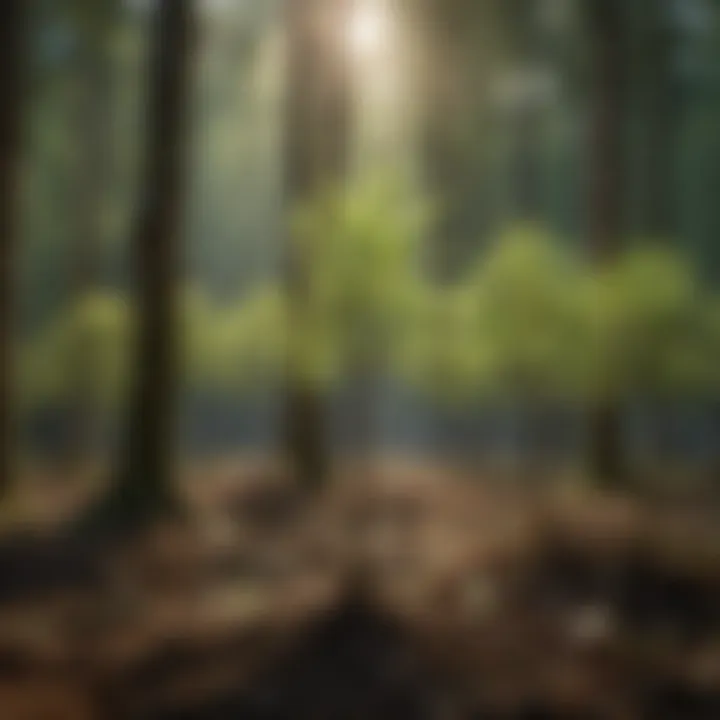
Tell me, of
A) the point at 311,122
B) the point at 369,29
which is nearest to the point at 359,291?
the point at 311,122

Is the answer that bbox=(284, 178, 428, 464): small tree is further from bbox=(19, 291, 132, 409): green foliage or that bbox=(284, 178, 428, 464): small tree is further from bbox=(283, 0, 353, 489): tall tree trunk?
bbox=(19, 291, 132, 409): green foliage

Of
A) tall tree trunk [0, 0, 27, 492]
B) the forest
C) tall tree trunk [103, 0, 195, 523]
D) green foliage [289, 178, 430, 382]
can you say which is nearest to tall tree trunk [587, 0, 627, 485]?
the forest

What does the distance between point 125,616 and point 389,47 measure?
0.73 meters

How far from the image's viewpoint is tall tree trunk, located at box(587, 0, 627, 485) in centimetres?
137

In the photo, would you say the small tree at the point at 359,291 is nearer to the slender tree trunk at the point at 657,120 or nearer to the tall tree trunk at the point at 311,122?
the tall tree trunk at the point at 311,122

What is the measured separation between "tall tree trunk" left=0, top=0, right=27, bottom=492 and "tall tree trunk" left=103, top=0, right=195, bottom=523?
143 millimetres

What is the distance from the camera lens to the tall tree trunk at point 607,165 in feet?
4.49

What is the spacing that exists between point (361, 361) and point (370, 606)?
28cm

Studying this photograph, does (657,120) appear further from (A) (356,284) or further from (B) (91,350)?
(B) (91,350)

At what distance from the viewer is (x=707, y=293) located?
1373mm

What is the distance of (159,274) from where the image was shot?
140 cm

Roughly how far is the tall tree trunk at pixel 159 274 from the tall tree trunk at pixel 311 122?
4.9 inches

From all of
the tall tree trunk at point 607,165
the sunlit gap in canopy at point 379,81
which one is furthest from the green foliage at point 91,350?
the tall tree trunk at point 607,165

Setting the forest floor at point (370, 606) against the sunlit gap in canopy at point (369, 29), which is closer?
the forest floor at point (370, 606)
